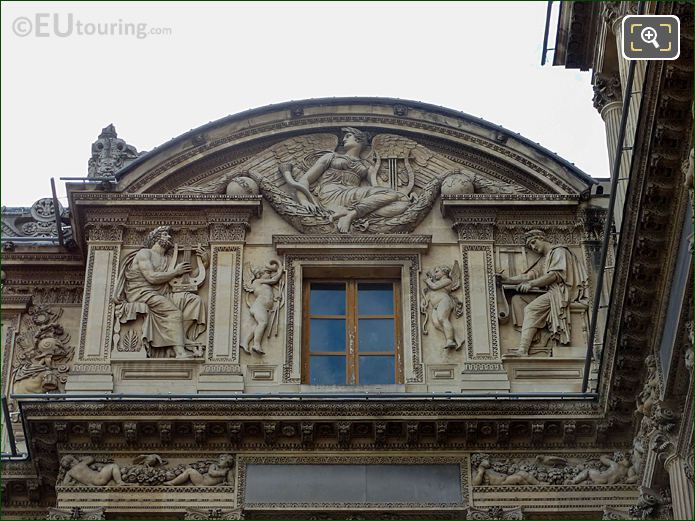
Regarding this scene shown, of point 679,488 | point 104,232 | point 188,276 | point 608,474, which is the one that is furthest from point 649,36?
point 104,232

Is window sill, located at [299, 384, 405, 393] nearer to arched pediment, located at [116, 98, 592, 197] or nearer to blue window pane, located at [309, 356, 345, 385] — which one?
blue window pane, located at [309, 356, 345, 385]

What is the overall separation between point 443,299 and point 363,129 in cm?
351

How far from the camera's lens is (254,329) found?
22281 millimetres

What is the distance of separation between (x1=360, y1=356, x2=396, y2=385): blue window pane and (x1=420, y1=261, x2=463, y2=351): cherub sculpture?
27.8 inches

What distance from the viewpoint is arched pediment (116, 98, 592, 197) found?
23.8 metres

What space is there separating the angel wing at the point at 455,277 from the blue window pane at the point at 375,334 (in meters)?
1.04

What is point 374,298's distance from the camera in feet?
76.4

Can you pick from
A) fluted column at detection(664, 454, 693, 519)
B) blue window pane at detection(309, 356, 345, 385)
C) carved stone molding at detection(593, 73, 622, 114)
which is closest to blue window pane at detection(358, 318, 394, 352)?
blue window pane at detection(309, 356, 345, 385)

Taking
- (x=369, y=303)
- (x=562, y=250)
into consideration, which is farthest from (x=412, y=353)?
(x=562, y=250)

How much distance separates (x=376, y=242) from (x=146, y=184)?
3.65 meters

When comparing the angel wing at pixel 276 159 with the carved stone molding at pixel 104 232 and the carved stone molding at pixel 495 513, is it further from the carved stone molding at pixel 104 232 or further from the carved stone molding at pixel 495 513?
the carved stone molding at pixel 495 513

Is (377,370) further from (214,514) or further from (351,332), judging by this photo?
(214,514)

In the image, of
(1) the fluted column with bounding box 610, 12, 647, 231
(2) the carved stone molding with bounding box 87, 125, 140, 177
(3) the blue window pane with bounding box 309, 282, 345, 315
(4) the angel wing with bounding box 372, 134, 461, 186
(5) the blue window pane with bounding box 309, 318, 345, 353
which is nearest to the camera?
(1) the fluted column with bounding box 610, 12, 647, 231

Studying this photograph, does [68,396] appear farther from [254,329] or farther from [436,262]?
[436,262]
